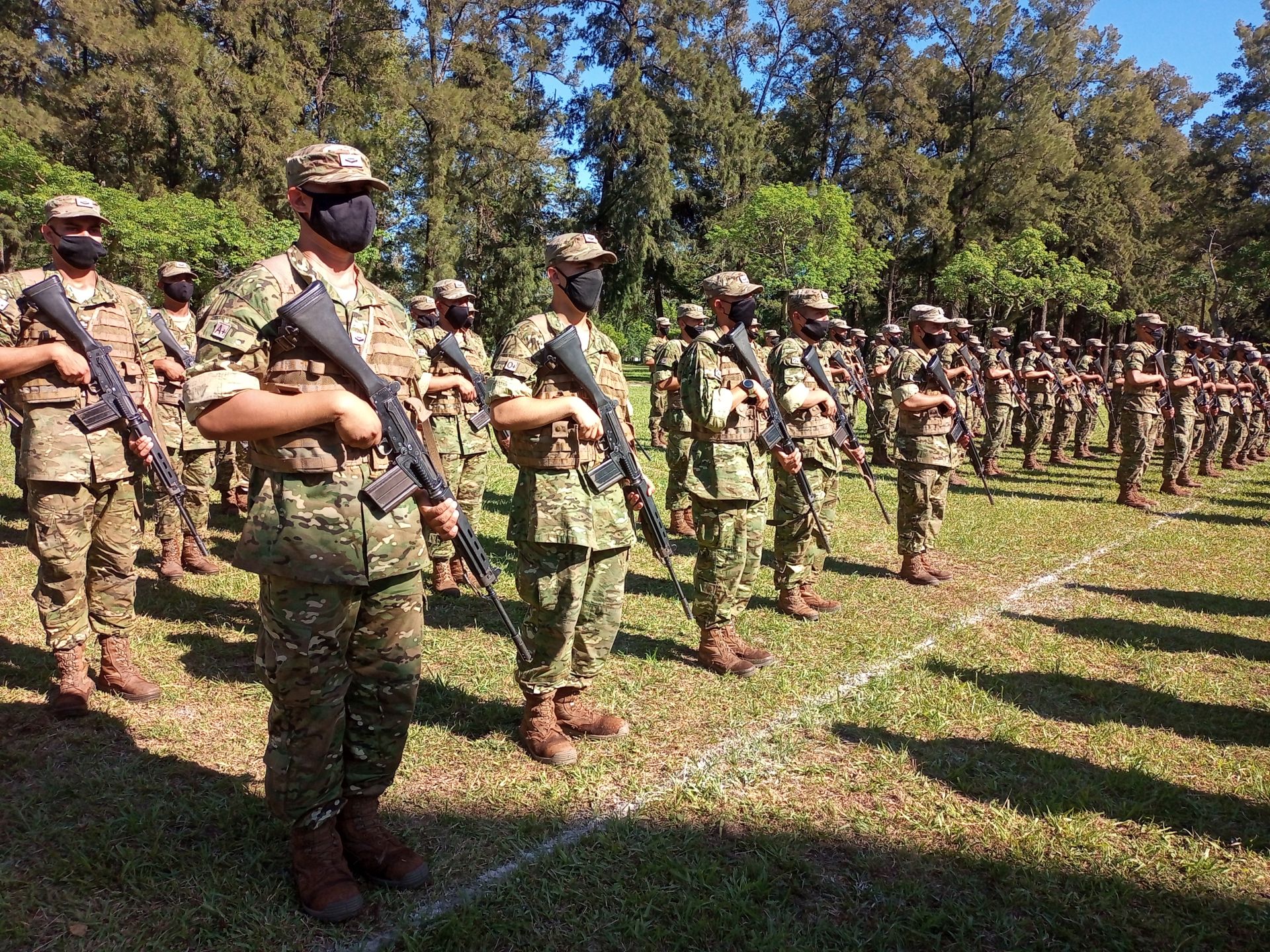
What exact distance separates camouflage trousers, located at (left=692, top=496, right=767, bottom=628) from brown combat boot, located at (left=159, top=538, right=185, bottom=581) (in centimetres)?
432

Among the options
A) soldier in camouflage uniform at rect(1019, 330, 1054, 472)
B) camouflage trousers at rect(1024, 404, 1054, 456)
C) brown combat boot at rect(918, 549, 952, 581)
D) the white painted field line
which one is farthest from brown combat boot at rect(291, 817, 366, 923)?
camouflage trousers at rect(1024, 404, 1054, 456)

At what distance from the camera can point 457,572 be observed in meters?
6.46

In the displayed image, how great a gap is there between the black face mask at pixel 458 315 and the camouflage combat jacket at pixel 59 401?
9.83 ft

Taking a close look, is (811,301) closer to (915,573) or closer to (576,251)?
(915,573)

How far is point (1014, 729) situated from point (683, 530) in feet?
16.1

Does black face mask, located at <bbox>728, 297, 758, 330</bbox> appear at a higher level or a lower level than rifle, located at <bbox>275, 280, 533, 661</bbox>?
higher

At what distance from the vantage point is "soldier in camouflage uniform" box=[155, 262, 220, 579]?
628cm

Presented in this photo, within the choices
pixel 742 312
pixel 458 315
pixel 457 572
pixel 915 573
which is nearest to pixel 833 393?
pixel 915 573

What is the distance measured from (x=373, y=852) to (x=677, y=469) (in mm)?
6256

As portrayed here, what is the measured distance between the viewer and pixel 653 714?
169 inches

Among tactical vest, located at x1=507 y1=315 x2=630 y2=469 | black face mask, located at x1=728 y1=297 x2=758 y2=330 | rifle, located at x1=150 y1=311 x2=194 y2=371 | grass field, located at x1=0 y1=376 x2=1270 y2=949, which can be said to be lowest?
grass field, located at x1=0 y1=376 x2=1270 y2=949

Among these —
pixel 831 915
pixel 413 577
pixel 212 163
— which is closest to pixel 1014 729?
pixel 831 915

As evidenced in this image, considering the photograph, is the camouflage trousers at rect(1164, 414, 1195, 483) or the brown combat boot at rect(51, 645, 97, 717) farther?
the camouflage trousers at rect(1164, 414, 1195, 483)

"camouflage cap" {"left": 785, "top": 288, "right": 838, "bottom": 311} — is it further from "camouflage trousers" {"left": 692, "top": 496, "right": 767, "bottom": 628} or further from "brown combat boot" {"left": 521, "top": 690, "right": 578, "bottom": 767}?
"brown combat boot" {"left": 521, "top": 690, "right": 578, "bottom": 767}
